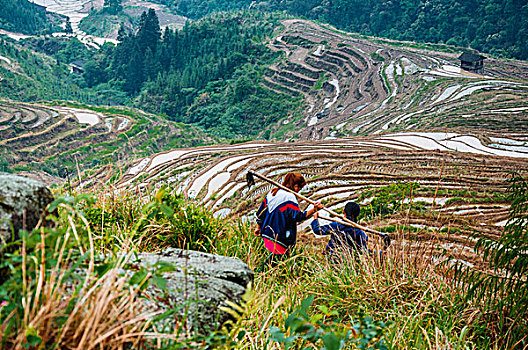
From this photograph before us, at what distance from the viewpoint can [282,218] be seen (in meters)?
4.38

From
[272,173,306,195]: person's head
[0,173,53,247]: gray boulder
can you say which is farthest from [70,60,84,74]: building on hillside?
[0,173,53,247]: gray boulder

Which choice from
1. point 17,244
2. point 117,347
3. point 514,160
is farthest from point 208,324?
point 514,160

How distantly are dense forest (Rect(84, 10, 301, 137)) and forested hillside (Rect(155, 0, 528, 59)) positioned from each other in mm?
20969

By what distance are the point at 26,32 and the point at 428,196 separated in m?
116

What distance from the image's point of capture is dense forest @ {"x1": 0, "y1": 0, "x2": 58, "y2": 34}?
10112 cm

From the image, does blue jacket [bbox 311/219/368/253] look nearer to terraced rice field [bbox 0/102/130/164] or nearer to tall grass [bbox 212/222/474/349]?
tall grass [bbox 212/222/474/349]

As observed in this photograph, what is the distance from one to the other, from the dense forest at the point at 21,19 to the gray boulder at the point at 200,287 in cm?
11641

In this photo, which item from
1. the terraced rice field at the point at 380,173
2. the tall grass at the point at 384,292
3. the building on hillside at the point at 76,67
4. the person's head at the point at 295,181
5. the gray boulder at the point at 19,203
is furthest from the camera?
the building on hillside at the point at 76,67

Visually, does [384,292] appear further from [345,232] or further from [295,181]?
[295,181]

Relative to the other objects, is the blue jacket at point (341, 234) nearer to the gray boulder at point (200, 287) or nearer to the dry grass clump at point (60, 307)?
the gray boulder at point (200, 287)

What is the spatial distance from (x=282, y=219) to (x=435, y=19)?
84.3 meters

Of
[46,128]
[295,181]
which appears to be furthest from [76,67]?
[295,181]

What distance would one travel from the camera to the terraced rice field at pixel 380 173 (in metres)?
9.72

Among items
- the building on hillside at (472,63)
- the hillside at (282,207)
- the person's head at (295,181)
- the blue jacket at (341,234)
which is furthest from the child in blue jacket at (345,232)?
the building on hillside at (472,63)
